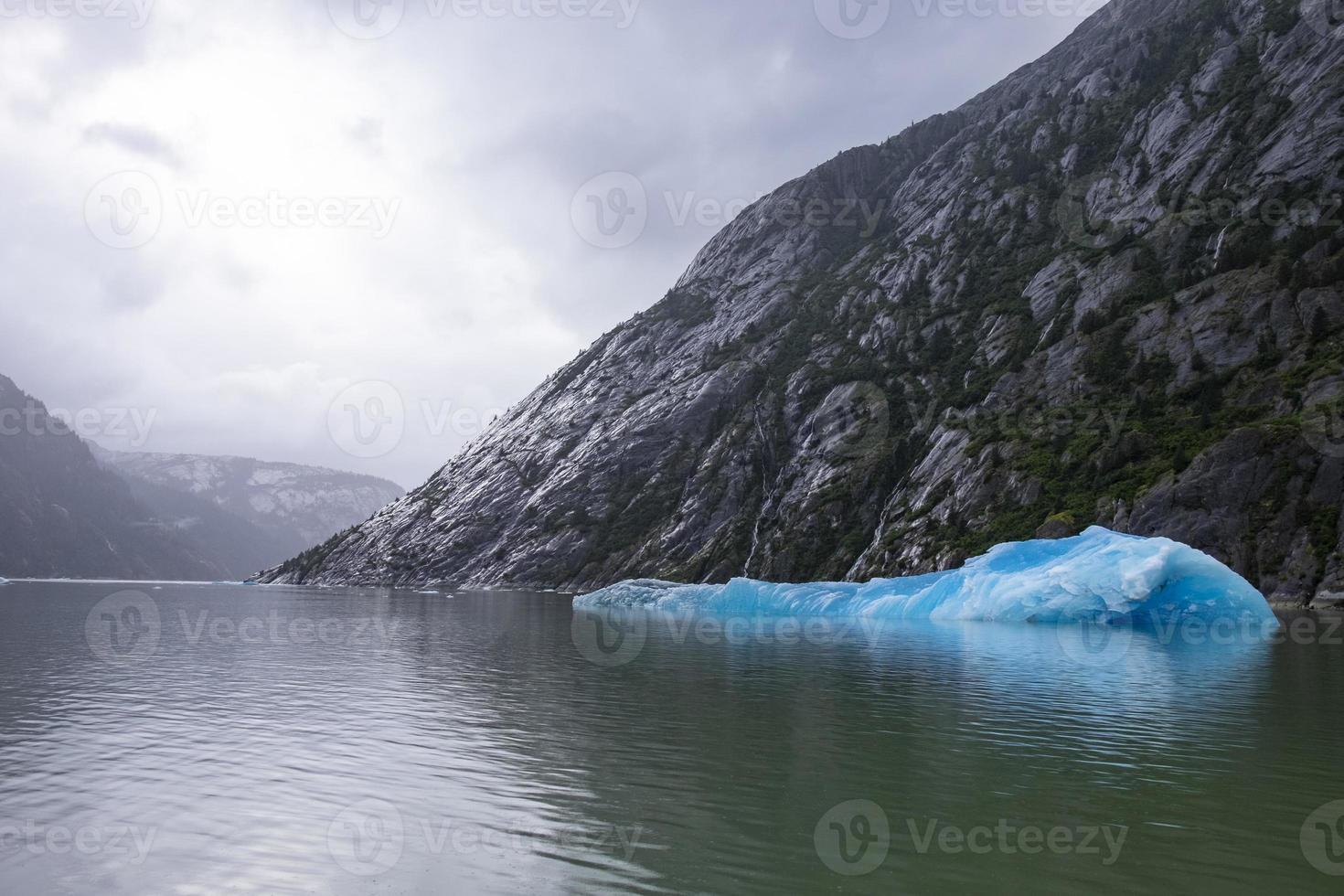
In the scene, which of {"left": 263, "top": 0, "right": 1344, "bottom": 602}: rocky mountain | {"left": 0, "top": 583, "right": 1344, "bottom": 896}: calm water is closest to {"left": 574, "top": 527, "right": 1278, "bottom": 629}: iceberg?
{"left": 0, "top": 583, "right": 1344, "bottom": 896}: calm water

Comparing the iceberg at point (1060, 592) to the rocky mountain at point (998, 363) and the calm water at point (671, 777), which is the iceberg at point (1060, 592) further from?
the rocky mountain at point (998, 363)

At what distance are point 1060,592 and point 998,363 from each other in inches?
2363

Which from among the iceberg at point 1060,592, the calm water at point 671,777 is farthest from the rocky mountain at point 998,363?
the calm water at point 671,777

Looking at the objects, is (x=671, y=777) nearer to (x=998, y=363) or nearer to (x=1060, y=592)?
(x=1060, y=592)

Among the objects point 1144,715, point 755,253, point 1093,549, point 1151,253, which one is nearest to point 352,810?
point 1144,715

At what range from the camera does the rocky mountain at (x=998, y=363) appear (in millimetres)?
72625

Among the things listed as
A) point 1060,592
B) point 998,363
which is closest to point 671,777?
point 1060,592

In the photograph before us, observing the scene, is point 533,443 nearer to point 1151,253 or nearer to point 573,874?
point 1151,253

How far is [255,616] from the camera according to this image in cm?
6397

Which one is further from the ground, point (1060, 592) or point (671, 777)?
point (1060, 592)

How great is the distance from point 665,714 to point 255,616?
53.6m

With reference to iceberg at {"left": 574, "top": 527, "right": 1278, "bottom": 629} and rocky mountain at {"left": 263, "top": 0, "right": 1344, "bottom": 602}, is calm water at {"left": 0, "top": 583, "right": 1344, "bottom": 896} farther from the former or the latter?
rocky mountain at {"left": 263, "top": 0, "right": 1344, "bottom": 602}

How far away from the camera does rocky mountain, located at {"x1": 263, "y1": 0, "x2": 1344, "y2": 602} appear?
72625 millimetres

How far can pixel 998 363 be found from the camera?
105m
